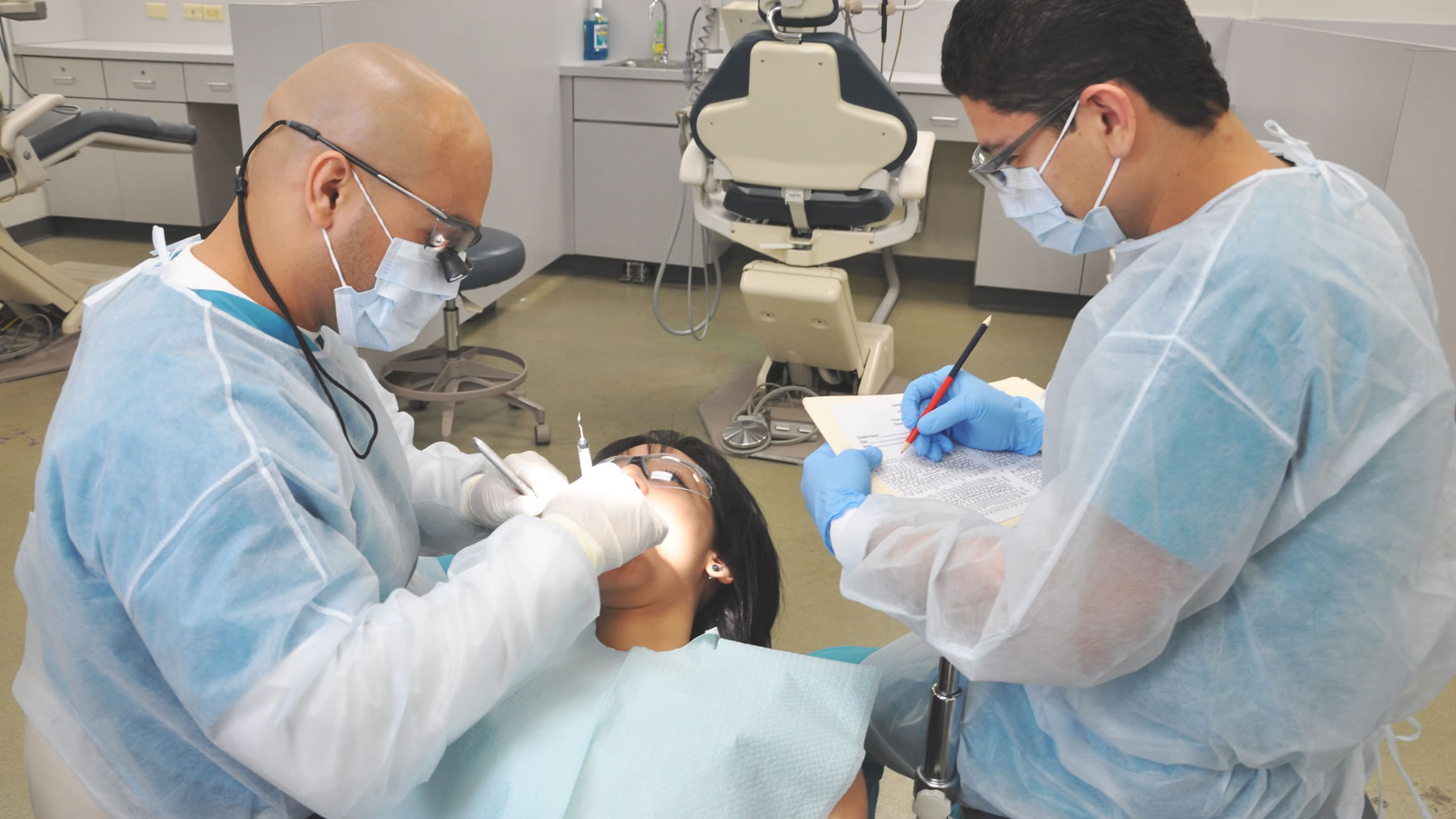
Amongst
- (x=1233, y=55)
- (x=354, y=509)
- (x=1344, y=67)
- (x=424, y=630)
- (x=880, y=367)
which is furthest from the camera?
(x=1233, y=55)

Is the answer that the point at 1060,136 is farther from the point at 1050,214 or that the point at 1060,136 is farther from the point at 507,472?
the point at 507,472

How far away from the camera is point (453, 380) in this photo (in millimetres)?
3162

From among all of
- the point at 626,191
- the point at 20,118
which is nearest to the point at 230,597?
the point at 20,118

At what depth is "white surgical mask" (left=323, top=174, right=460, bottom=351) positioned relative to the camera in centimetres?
112

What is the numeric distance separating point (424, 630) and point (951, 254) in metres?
4.05

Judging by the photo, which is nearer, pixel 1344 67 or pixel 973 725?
pixel 973 725

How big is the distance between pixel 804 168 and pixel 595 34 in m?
2.20

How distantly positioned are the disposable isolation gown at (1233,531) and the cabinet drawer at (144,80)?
4423 millimetres

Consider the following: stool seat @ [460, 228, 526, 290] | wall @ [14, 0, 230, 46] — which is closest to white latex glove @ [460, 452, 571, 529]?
stool seat @ [460, 228, 526, 290]

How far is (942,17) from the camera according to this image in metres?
4.32

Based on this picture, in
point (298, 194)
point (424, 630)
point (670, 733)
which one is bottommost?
point (670, 733)

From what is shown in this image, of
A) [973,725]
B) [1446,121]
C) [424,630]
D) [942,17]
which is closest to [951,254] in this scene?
[942,17]

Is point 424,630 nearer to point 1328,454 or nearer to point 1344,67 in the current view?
point 1328,454

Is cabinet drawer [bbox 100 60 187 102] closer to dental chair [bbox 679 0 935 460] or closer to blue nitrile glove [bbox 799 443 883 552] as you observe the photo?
dental chair [bbox 679 0 935 460]
